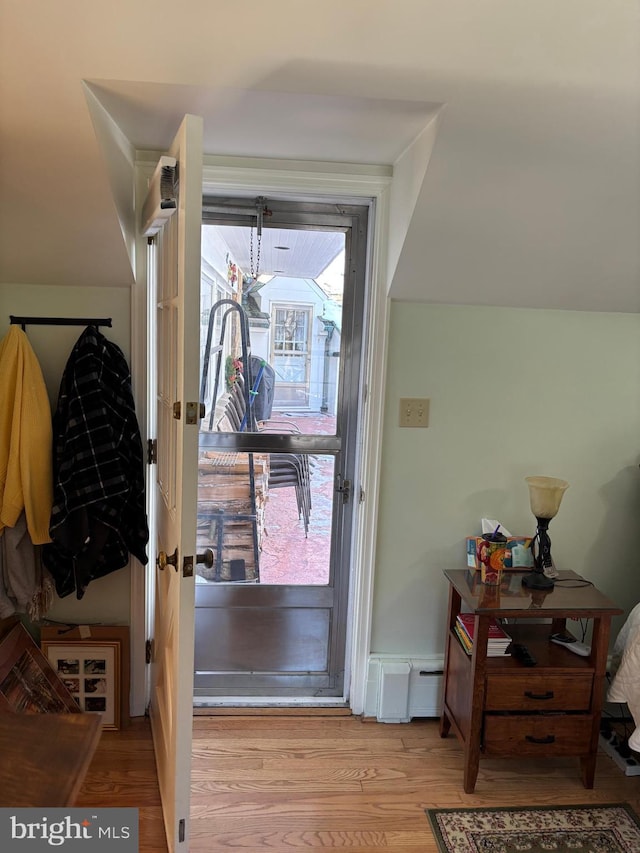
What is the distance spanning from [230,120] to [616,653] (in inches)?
89.8

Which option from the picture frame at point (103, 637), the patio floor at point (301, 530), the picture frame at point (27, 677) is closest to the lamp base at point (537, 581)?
the patio floor at point (301, 530)

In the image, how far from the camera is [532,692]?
6.68 feet

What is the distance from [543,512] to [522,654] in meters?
0.48

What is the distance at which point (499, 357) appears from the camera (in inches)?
92.2

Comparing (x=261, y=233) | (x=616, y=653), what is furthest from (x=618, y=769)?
(x=261, y=233)

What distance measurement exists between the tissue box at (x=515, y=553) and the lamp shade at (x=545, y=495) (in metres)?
0.15

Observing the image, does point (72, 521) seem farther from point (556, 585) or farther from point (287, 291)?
point (556, 585)

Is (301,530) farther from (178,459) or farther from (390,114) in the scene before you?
(390,114)

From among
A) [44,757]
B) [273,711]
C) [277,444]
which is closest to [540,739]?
[273,711]

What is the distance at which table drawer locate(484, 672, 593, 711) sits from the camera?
2.03m

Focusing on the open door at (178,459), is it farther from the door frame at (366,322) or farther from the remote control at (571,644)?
the remote control at (571,644)

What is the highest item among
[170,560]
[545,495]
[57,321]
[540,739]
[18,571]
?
[57,321]

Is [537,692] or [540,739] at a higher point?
[537,692]

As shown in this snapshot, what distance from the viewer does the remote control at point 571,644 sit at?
6.96 ft
